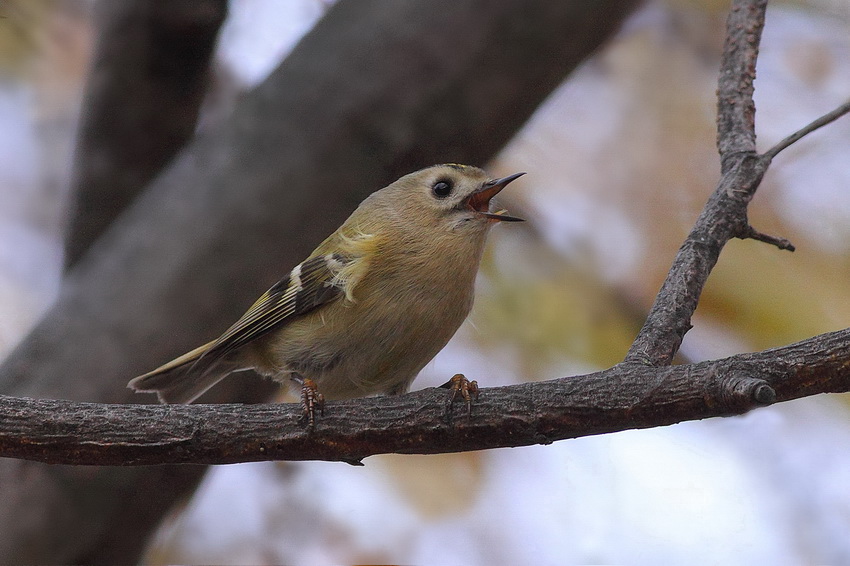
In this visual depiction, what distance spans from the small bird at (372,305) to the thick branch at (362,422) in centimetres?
36

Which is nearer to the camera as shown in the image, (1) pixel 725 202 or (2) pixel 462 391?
(2) pixel 462 391

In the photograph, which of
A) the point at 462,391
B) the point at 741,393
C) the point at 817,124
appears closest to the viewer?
the point at 741,393

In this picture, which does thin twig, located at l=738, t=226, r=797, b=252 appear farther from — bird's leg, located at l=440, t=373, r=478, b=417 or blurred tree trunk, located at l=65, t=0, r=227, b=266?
blurred tree trunk, located at l=65, t=0, r=227, b=266

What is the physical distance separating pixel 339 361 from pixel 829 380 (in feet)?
3.44

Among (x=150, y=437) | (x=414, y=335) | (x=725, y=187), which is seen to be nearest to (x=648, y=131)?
(x=725, y=187)

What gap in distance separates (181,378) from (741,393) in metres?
1.44

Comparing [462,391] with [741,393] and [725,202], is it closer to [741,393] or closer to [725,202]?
[741,393]

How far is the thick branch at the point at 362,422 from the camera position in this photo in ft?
4.00

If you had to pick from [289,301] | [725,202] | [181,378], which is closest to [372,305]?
[289,301]

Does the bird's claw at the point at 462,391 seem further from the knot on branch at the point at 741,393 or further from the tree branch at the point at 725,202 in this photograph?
the knot on branch at the point at 741,393

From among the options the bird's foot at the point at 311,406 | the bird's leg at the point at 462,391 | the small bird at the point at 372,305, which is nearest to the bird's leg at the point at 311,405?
the bird's foot at the point at 311,406

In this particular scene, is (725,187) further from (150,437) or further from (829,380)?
(150,437)

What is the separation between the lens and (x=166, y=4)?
242cm

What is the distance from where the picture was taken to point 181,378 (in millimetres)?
2100
